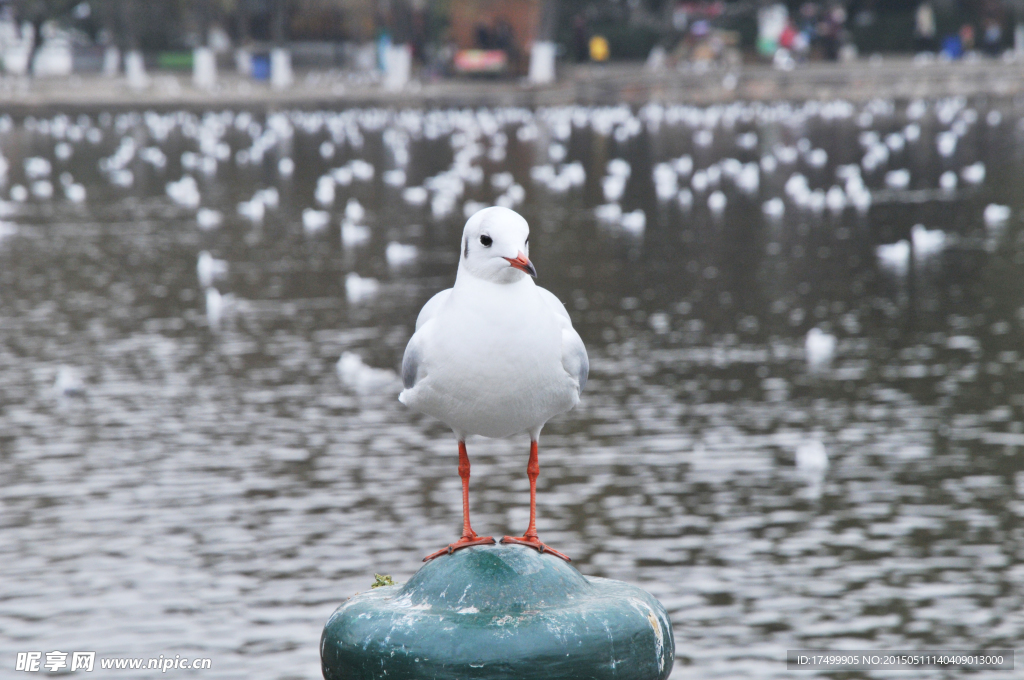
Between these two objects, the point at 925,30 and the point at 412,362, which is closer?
the point at 412,362

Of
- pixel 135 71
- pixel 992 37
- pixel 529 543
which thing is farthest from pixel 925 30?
pixel 529 543

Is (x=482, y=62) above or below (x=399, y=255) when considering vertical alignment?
above

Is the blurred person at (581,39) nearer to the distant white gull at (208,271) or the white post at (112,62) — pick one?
the white post at (112,62)

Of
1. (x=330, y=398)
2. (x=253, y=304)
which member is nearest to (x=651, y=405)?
(x=330, y=398)

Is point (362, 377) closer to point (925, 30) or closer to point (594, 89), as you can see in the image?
point (594, 89)

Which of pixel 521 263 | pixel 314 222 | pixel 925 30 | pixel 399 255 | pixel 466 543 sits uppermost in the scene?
pixel 925 30

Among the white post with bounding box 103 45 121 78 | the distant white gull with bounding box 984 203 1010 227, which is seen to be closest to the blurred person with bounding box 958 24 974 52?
the white post with bounding box 103 45 121 78

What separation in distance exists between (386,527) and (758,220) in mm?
16149

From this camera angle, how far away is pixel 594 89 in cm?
5512

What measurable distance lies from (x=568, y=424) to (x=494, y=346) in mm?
8703

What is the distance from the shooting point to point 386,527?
439 inches

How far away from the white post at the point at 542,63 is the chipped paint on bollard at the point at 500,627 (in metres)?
50.5

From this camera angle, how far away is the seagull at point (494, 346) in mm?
5082

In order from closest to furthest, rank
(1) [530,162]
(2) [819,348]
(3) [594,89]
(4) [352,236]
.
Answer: (2) [819,348]
(4) [352,236]
(1) [530,162]
(3) [594,89]
